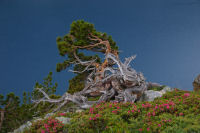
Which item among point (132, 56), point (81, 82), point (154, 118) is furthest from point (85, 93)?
point (154, 118)

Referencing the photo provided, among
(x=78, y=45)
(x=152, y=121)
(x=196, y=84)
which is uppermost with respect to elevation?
(x=78, y=45)

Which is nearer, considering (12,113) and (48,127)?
(48,127)

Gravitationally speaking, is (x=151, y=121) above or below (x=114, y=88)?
below

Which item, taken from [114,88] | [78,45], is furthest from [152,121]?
[78,45]

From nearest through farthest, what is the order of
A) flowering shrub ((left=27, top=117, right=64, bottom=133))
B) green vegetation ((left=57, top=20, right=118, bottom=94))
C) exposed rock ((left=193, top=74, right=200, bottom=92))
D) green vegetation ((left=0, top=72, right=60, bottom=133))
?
flowering shrub ((left=27, top=117, right=64, bottom=133)) → green vegetation ((left=0, top=72, right=60, bottom=133)) → exposed rock ((left=193, top=74, right=200, bottom=92)) → green vegetation ((left=57, top=20, right=118, bottom=94))

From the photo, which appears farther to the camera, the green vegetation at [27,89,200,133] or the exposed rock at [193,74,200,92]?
the exposed rock at [193,74,200,92]

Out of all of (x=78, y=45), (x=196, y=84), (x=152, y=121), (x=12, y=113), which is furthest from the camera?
(x=78, y=45)

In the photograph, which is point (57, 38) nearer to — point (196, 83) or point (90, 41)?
point (90, 41)

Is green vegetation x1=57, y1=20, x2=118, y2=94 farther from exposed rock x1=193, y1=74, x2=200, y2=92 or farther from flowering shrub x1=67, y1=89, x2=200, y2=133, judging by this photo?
flowering shrub x1=67, y1=89, x2=200, y2=133

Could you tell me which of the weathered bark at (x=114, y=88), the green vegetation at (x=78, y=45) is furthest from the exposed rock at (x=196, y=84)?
the green vegetation at (x=78, y=45)

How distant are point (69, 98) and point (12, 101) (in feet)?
11.5

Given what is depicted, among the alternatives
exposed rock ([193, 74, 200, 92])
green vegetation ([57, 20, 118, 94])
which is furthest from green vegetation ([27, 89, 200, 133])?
green vegetation ([57, 20, 118, 94])

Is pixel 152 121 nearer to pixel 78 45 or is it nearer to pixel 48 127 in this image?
pixel 48 127

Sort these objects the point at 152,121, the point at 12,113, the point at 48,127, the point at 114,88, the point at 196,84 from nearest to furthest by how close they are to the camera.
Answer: the point at 152,121
the point at 48,127
the point at 12,113
the point at 114,88
the point at 196,84
